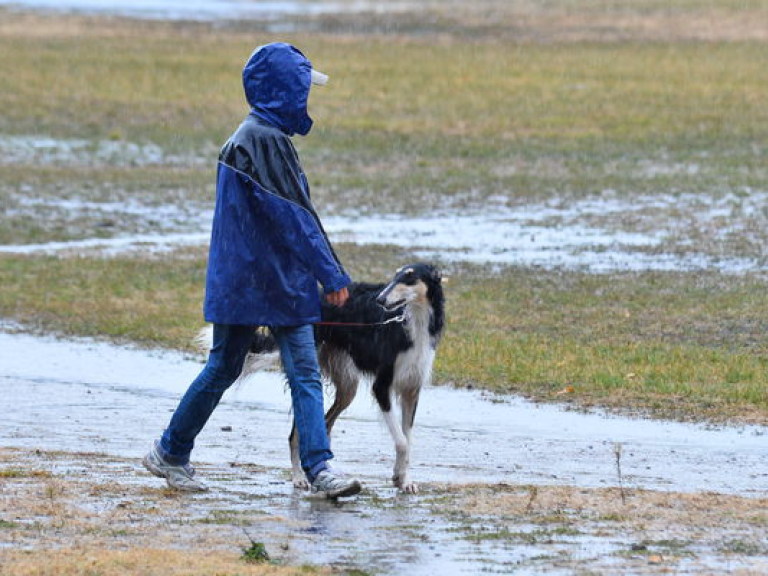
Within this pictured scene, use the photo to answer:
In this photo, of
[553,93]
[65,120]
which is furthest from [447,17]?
[65,120]

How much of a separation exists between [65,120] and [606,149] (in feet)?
31.4

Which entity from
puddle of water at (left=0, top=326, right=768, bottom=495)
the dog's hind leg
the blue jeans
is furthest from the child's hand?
puddle of water at (left=0, top=326, right=768, bottom=495)

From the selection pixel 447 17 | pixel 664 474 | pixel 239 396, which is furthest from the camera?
pixel 447 17

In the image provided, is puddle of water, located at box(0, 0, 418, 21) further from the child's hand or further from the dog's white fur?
the child's hand

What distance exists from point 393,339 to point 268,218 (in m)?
1.28

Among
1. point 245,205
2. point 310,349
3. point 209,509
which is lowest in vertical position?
point 209,509

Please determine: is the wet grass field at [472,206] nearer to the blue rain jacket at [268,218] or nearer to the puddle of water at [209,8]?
the blue rain jacket at [268,218]

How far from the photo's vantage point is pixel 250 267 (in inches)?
292

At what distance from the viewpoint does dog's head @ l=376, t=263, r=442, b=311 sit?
325 inches

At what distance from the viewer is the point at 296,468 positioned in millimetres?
8328

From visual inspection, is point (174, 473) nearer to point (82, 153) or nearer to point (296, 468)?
point (296, 468)

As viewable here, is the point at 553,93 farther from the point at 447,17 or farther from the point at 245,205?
the point at 245,205

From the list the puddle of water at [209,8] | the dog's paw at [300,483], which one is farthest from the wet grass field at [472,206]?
the puddle of water at [209,8]

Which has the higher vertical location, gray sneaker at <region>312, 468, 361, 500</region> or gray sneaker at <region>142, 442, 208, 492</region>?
gray sneaker at <region>312, 468, 361, 500</region>
